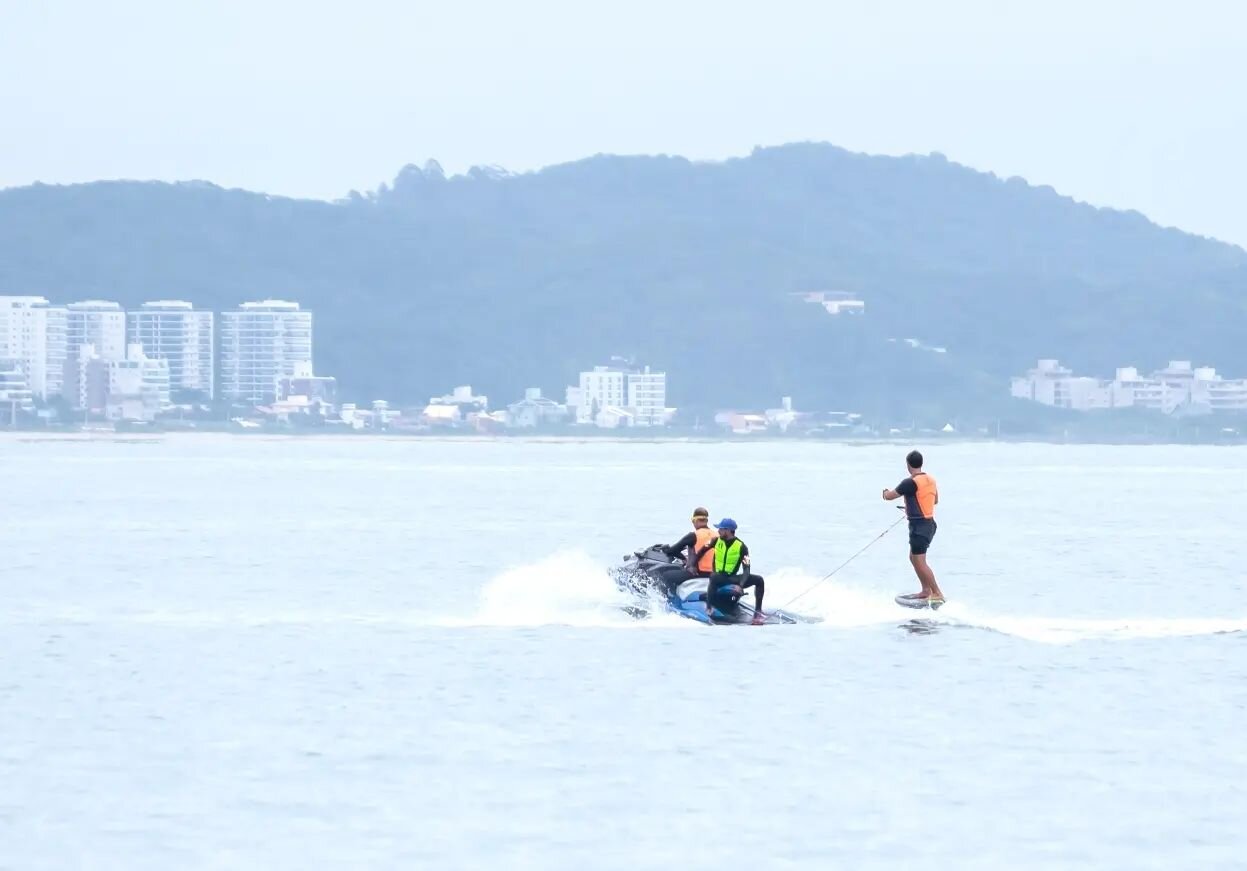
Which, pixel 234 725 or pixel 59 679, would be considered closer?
pixel 234 725

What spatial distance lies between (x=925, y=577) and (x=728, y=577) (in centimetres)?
317

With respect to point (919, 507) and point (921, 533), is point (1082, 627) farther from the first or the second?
point (919, 507)

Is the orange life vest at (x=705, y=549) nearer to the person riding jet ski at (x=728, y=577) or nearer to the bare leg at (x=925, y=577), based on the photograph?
the person riding jet ski at (x=728, y=577)

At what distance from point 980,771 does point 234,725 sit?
844cm

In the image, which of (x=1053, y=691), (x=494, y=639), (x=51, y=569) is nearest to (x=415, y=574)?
(x=51, y=569)

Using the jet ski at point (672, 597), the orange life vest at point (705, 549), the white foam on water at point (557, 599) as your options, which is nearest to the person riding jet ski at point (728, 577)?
the jet ski at point (672, 597)

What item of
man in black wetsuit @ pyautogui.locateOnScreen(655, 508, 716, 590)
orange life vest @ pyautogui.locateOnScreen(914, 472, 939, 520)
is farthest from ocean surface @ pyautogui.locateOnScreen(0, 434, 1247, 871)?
orange life vest @ pyautogui.locateOnScreen(914, 472, 939, 520)

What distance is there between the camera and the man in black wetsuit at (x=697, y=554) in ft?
109

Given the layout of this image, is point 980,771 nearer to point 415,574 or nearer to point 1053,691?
point 1053,691

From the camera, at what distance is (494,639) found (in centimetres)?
3303

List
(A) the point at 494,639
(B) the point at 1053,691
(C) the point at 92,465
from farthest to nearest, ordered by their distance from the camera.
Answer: (C) the point at 92,465 < (A) the point at 494,639 < (B) the point at 1053,691

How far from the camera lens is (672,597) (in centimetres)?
3419

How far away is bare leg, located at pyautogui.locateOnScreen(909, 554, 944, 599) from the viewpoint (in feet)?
109

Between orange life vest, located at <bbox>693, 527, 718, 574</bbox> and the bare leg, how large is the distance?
2.97 meters
